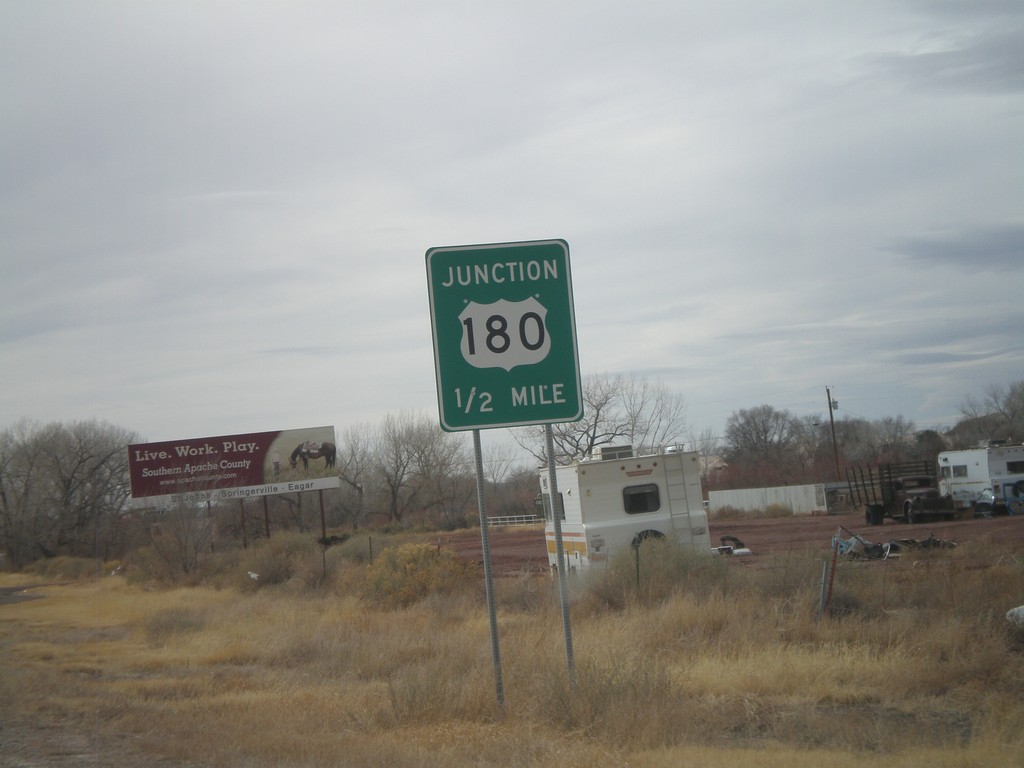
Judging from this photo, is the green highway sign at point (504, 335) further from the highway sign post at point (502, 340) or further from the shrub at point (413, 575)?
the shrub at point (413, 575)

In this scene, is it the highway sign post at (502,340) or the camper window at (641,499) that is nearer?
the highway sign post at (502,340)

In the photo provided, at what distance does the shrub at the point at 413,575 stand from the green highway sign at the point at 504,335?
12384 millimetres

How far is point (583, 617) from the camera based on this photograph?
1324cm

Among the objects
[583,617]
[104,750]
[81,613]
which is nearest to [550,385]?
[104,750]

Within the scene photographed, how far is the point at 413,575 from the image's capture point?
1909 cm

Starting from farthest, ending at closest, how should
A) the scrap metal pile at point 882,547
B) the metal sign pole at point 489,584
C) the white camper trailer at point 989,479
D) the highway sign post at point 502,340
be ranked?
the white camper trailer at point 989,479 → the scrap metal pile at point 882,547 → the highway sign post at point 502,340 → the metal sign pole at point 489,584

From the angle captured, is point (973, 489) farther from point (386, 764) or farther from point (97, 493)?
point (97, 493)

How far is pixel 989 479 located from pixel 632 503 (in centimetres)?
2113

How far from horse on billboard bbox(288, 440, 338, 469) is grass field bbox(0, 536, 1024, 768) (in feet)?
88.2

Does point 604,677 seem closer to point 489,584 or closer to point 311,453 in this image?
point 489,584

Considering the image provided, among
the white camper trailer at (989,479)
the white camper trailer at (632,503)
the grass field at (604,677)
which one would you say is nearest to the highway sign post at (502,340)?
the grass field at (604,677)

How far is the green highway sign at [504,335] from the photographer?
6738 mm

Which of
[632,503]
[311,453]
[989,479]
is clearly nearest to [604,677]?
[632,503]

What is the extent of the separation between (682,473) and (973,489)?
21077 millimetres
